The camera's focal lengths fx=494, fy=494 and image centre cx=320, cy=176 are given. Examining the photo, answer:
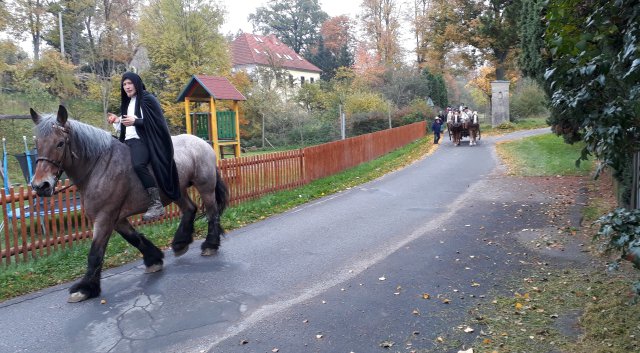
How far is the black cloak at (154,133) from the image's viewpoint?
20.0 ft

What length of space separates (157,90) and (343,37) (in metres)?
34.4

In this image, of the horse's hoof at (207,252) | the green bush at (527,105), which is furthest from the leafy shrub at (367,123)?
the horse's hoof at (207,252)

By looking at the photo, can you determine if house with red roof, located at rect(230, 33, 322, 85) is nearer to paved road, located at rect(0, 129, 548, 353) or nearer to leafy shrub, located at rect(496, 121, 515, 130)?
leafy shrub, located at rect(496, 121, 515, 130)

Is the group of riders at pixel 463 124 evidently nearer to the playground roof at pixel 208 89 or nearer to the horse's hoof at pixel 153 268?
the playground roof at pixel 208 89

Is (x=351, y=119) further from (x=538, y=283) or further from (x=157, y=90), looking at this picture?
(x=538, y=283)

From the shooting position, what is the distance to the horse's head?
17.4 feet

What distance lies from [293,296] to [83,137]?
3025mm

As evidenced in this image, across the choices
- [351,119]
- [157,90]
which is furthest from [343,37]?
[157,90]

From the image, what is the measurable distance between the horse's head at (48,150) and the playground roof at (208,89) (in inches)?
437

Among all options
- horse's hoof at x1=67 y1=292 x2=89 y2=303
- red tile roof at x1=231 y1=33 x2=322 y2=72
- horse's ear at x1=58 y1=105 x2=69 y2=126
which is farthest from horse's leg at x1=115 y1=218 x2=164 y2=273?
red tile roof at x1=231 y1=33 x2=322 y2=72

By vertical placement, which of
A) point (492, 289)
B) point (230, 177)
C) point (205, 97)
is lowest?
point (492, 289)

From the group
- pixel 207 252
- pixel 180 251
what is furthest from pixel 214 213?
pixel 180 251

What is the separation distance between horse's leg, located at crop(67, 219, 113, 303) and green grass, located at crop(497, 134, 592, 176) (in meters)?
11.9

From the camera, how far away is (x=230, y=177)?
11.1 m
